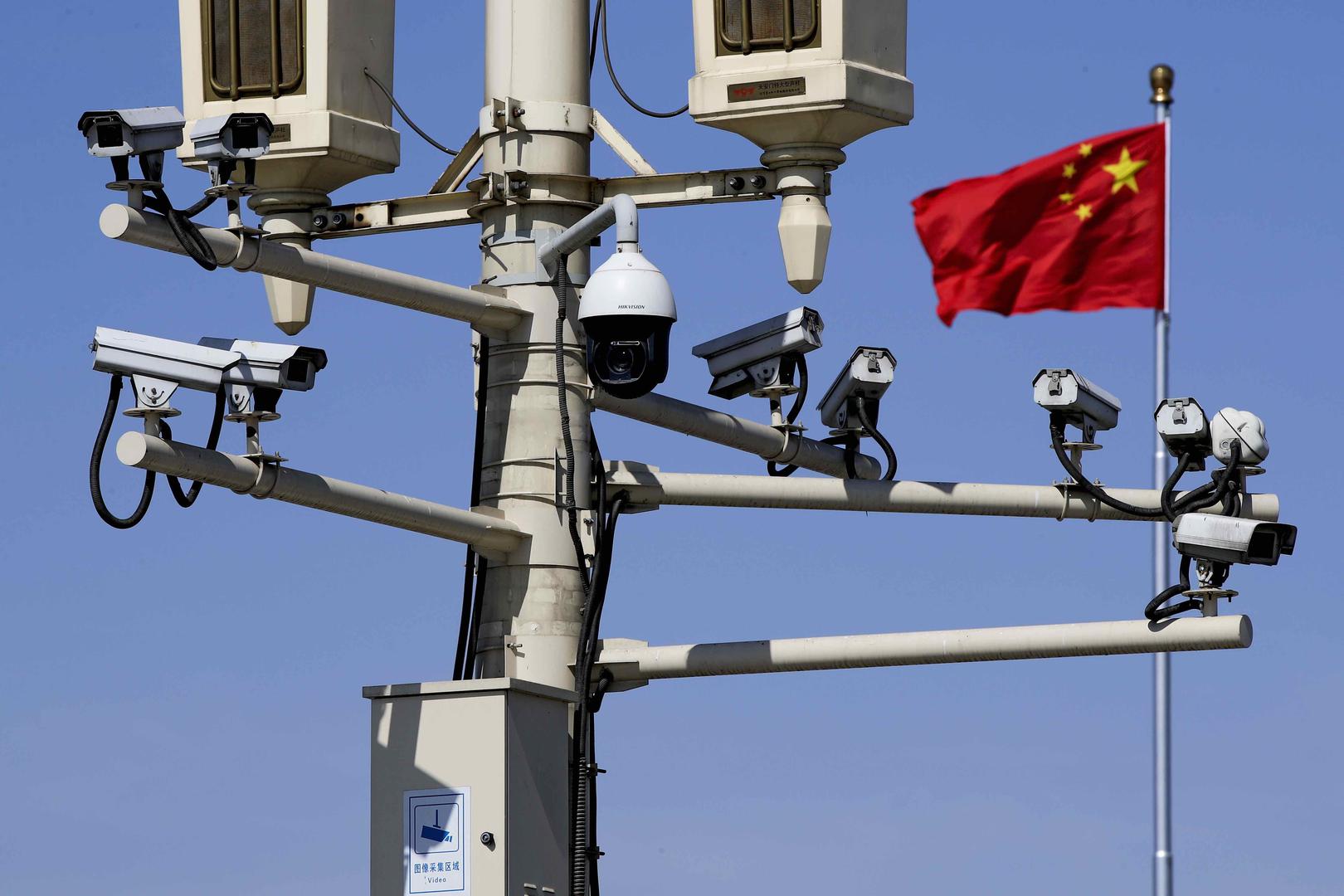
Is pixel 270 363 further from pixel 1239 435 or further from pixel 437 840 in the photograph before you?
pixel 1239 435

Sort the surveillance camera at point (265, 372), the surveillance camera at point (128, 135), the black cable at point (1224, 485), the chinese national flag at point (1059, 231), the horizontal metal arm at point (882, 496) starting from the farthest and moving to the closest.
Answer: the chinese national flag at point (1059, 231) < the horizontal metal arm at point (882, 496) < the black cable at point (1224, 485) < the surveillance camera at point (265, 372) < the surveillance camera at point (128, 135)

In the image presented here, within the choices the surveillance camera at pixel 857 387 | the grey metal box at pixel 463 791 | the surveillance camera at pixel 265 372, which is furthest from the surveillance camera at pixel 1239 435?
the surveillance camera at pixel 265 372

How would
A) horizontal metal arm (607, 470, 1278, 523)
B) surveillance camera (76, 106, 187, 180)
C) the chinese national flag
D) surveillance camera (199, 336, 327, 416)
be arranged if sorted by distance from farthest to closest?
1. the chinese national flag
2. horizontal metal arm (607, 470, 1278, 523)
3. surveillance camera (199, 336, 327, 416)
4. surveillance camera (76, 106, 187, 180)

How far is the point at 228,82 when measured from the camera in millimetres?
16859

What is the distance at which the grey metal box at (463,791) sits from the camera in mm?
14242

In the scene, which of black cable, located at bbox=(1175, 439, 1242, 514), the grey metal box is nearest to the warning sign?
the grey metal box

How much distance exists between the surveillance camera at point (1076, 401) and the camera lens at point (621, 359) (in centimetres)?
305

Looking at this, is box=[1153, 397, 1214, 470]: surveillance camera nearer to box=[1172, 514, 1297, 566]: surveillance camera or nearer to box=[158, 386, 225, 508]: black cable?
box=[1172, 514, 1297, 566]: surveillance camera

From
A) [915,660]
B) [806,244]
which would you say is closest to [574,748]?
[915,660]

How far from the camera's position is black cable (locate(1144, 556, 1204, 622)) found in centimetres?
1381

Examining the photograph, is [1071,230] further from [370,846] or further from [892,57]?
[370,846]

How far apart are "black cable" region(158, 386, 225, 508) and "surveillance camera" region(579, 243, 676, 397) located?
1.95 m

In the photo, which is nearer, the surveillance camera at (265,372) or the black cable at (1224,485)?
the surveillance camera at (265,372)

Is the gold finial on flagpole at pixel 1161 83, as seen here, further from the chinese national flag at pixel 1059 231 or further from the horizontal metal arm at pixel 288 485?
the horizontal metal arm at pixel 288 485
